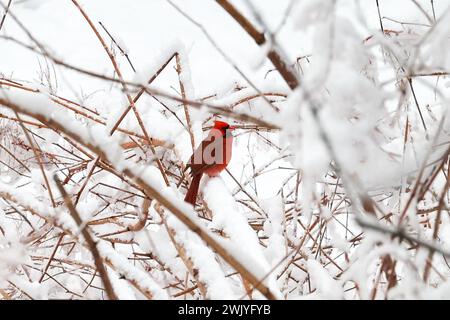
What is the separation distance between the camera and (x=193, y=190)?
246cm

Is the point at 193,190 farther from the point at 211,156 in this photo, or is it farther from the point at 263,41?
the point at 263,41

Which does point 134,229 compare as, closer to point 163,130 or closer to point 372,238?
point 163,130

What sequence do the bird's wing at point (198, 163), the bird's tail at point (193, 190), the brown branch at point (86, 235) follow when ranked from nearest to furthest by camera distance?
the brown branch at point (86, 235) < the bird's wing at point (198, 163) < the bird's tail at point (193, 190)

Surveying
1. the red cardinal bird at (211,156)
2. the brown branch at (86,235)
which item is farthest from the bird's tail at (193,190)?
the brown branch at (86,235)

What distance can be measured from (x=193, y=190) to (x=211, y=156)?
1.01 ft

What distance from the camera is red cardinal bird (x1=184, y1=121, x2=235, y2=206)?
7.86 feet

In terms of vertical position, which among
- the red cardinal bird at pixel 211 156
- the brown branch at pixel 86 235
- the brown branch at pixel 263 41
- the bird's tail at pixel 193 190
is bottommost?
the brown branch at pixel 86 235

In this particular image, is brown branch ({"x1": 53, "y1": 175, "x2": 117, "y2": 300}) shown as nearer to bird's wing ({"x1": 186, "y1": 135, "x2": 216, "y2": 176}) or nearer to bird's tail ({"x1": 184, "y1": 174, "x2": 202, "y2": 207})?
bird's wing ({"x1": 186, "y1": 135, "x2": 216, "y2": 176})

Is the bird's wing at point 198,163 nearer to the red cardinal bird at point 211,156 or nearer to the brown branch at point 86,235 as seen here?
the red cardinal bird at point 211,156

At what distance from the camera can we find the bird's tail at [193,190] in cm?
243

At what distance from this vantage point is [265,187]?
126 inches
